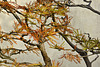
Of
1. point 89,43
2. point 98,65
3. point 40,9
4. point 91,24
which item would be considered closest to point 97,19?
point 91,24

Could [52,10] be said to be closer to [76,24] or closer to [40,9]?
[40,9]

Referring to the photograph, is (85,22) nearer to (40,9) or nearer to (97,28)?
(97,28)

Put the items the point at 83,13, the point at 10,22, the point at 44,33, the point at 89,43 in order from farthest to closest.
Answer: the point at 83,13 → the point at 10,22 → the point at 89,43 → the point at 44,33

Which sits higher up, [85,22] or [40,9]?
[40,9]

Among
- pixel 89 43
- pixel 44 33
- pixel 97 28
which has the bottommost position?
pixel 97 28

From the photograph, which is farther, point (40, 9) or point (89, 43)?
point (89, 43)

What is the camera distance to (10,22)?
2.54 metres

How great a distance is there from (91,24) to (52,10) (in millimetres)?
2080

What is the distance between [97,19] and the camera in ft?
8.87

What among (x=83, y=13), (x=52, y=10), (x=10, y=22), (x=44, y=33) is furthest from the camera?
(x=83, y=13)

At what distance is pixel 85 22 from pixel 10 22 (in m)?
1.29

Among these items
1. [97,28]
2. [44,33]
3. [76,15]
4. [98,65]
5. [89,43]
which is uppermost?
[44,33]

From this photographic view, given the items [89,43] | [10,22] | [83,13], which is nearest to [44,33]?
[89,43]

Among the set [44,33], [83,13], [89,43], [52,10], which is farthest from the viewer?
[83,13]
